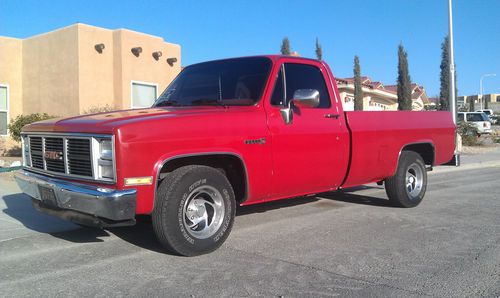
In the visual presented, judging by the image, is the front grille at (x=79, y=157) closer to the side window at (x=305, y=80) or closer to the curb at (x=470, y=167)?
the side window at (x=305, y=80)

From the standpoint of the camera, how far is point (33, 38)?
1642cm

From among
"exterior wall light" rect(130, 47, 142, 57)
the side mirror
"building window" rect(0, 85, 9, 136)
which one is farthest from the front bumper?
"building window" rect(0, 85, 9, 136)

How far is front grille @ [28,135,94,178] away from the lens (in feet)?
14.4

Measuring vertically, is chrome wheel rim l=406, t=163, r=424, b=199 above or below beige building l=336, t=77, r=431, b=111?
below

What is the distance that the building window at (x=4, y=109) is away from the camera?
623 inches

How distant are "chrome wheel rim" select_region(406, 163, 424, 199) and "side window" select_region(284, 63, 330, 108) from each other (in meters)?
2.23

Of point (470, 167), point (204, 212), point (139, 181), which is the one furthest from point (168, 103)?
point (470, 167)

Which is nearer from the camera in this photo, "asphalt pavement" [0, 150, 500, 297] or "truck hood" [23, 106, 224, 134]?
"asphalt pavement" [0, 150, 500, 297]

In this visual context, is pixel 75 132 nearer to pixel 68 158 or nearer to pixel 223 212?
pixel 68 158

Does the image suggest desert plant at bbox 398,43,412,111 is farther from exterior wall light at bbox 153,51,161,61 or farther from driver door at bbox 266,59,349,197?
driver door at bbox 266,59,349,197

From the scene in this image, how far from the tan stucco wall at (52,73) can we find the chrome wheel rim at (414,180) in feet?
36.0

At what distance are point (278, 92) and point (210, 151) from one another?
4.63ft

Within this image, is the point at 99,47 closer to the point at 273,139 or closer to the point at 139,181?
the point at 273,139

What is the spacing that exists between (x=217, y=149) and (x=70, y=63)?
39.4ft
